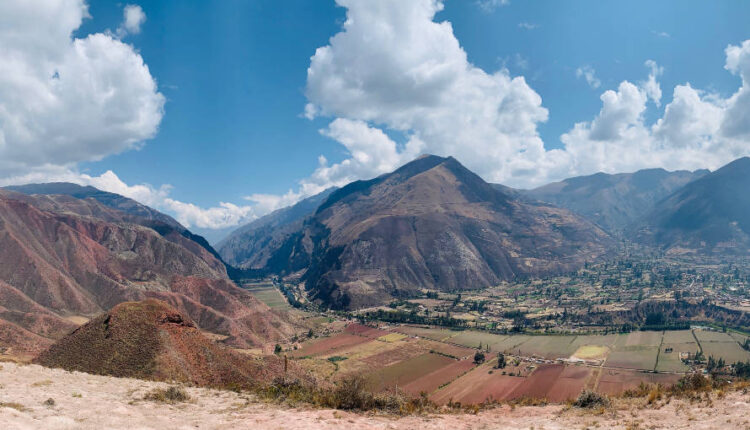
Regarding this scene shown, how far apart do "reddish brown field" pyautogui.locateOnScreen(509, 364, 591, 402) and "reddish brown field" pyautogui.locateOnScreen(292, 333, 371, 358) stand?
6100cm

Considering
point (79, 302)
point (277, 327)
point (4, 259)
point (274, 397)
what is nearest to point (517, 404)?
point (274, 397)

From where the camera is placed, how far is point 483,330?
494ft

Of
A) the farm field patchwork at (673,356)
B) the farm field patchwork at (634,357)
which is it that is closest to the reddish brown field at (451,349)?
the farm field patchwork at (634,357)

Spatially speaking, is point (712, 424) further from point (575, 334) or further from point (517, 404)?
point (575, 334)

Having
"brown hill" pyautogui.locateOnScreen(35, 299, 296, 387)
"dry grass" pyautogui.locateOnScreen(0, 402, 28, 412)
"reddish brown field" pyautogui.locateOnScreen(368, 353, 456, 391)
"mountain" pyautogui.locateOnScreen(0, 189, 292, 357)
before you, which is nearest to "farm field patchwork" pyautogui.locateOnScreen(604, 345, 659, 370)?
"reddish brown field" pyautogui.locateOnScreen(368, 353, 456, 391)

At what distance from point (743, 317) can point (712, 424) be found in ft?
625

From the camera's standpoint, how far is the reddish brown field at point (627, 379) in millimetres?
81625

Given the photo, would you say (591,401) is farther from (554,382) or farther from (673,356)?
(673,356)

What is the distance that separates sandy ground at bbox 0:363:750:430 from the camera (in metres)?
18.5

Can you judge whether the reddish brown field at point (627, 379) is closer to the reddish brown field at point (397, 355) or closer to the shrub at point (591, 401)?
the reddish brown field at point (397, 355)

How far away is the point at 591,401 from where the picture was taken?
25.3 meters

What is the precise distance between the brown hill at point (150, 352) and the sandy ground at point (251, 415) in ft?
47.3

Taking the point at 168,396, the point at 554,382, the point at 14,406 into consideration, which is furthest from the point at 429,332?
the point at 14,406

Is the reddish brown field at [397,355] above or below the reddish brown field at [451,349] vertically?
above
